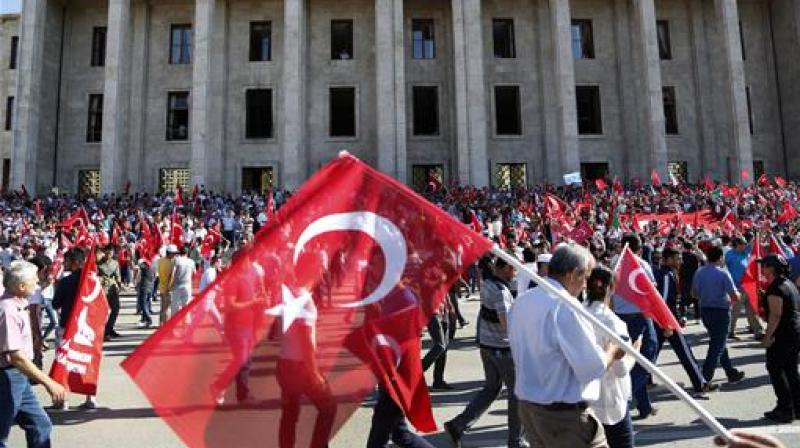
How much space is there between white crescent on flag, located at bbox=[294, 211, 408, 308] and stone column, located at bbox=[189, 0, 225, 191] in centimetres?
2872

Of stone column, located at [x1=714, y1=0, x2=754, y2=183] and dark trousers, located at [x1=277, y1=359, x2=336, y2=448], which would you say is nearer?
dark trousers, located at [x1=277, y1=359, x2=336, y2=448]

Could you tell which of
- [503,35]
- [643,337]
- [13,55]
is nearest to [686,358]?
[643,337]

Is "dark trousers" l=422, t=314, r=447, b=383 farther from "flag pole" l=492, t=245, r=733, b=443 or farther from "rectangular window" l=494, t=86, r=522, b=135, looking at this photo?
"rectangular window" l=494, t=86, r=522, b=135

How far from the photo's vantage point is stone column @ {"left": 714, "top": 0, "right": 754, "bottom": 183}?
3225 centimetres

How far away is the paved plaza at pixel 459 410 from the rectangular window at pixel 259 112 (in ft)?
86.2

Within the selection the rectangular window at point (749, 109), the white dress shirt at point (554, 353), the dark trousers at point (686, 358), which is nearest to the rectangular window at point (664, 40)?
the rectangular window at point (749, 109)

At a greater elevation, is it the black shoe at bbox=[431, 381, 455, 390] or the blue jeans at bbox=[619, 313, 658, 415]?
the blue jeans at bbox=[619, 313, 658, 415]

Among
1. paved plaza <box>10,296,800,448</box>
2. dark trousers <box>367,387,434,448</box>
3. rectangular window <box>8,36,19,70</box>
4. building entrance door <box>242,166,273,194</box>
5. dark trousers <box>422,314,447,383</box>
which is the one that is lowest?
paved plaza <box>10,296,800,448</box>

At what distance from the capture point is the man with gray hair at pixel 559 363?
2836 millimetres

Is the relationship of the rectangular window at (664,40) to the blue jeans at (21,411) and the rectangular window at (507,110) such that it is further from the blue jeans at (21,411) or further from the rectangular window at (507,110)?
the blue jeans at (21,411)

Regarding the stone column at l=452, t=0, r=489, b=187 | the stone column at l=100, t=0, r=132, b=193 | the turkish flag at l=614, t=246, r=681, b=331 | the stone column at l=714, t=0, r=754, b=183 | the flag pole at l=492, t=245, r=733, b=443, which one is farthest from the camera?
the stone column at l=714, t=0, r=754, b=183

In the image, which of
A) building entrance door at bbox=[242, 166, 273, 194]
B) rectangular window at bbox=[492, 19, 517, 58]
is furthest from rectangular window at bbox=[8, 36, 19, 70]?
rectangular window at bbox=[492, 19, 517, 58]

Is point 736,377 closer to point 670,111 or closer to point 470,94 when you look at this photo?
point 470,94

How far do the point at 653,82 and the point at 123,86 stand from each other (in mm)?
27236
